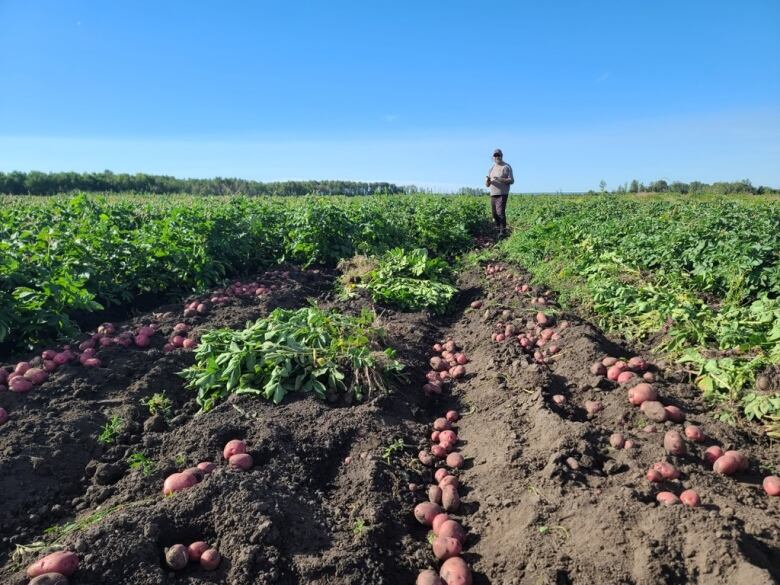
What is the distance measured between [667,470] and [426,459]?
4.69 feet

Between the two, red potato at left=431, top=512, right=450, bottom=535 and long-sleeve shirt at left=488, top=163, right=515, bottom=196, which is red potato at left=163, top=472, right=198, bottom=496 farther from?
long-sleeve shirt at left=488, top=163, right=515, bottom=196

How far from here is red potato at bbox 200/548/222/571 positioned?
2.33 meters

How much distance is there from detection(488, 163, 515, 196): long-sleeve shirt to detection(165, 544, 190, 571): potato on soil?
11.9m

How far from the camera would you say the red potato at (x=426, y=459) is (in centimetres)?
341

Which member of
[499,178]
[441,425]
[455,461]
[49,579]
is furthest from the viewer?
[499,178]

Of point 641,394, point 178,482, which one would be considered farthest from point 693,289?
point 178,482

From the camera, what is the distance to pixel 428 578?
233 cm

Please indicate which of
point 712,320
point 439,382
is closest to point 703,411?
point 712,320

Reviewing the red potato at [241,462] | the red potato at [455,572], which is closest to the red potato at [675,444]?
the red potato at [455,572]

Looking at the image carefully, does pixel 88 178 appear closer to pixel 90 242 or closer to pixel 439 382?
pixel 90 242

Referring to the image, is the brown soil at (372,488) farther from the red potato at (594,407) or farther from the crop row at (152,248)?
the crop row at (152,248)

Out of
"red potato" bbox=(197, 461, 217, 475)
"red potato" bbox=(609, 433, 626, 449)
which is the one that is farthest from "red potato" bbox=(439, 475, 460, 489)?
"red potato" bbox=(197, 461, 217, 475)

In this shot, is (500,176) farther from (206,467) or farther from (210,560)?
(210,560)

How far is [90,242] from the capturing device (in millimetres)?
6184
